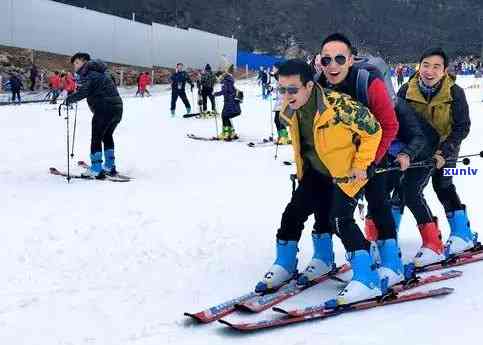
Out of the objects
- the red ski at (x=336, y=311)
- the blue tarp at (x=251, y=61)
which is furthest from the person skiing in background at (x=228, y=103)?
the blue tarp at (x=251, y=61)

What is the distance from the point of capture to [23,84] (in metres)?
27.7

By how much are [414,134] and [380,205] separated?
700 mm

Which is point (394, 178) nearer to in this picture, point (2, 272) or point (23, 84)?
point (2, 272)

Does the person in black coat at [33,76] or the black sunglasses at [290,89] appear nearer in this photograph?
the black sunglasses at [290,89]

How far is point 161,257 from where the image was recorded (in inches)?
213

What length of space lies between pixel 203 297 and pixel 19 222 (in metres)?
2.89

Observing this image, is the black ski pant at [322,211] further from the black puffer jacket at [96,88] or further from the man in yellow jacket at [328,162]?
the black puffer jacket at [96,88]

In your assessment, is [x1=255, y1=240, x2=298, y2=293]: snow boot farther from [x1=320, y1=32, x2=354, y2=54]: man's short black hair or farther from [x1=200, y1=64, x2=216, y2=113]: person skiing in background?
[x1=200, y1=64, x2=216, y2=113]: person skiing in background

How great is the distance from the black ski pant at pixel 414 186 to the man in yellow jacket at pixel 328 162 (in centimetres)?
83

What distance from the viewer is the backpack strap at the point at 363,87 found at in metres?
4.11

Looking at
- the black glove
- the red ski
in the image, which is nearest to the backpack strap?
the black glove

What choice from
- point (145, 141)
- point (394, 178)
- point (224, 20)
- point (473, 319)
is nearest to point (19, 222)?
point (394, 178)

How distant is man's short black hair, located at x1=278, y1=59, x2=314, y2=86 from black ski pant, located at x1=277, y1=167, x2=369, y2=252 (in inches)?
27.9

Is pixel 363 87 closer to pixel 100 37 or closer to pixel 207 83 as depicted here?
pixel 207 83
